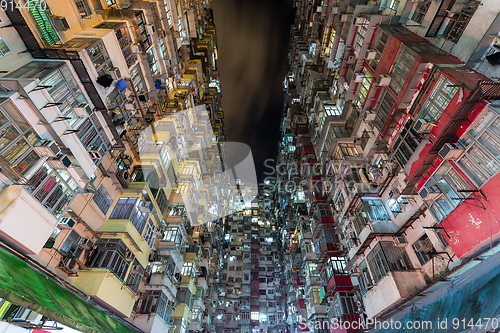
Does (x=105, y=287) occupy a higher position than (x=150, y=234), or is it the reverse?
(x=105, y=287)

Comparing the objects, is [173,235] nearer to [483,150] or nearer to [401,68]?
[483,150]

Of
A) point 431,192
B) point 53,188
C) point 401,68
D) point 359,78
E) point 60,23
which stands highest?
point 60,23

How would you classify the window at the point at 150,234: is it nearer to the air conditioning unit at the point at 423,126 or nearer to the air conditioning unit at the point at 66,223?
the air conditioning unit at the point at 66,223

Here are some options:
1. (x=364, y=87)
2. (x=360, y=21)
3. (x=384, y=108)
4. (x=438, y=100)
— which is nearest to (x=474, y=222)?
(x=438, y=100)

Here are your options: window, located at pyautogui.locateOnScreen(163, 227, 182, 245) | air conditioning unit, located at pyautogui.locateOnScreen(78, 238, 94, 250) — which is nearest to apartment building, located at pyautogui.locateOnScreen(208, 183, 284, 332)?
window, located at pyautogui.locateOnScreen(163, 227, 182, 245)

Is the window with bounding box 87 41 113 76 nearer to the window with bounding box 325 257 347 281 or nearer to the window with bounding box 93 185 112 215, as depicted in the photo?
the window with bounding box 93 185 112 215

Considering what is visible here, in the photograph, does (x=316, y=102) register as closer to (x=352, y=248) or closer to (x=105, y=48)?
(x=352, y=248)
